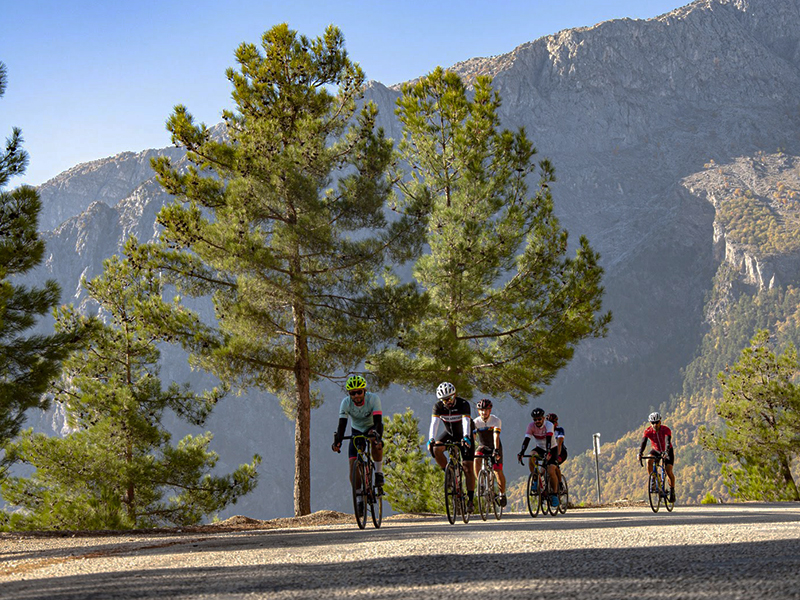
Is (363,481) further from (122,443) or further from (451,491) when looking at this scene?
(122,443)

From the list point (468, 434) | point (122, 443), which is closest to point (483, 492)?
point (468, 434)

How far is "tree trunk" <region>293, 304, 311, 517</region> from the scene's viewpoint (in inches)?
667

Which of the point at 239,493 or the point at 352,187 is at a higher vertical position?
the point at 352,187

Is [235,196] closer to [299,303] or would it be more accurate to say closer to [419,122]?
[299,303]

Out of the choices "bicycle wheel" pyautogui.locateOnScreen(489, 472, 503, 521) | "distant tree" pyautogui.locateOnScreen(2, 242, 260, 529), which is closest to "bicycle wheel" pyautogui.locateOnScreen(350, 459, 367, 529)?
"bicycle wheel" pyautogui.locateOnScreen(489, 472, 503, 521)

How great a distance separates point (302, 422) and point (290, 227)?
13.9ft

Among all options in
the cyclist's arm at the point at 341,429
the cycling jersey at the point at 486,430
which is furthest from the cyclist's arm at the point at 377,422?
the cycling jersey at the point at 486,430

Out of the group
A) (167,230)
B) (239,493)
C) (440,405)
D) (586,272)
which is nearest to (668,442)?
(440,405)

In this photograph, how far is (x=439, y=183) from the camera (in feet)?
70.7

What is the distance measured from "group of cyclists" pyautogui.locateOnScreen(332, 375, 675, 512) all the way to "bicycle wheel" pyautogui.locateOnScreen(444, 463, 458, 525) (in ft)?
0.42

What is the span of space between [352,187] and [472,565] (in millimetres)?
14306

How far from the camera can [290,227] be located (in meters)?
17.7

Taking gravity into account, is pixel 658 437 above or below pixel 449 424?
below

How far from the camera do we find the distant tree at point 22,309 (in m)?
Answer: 14.2
